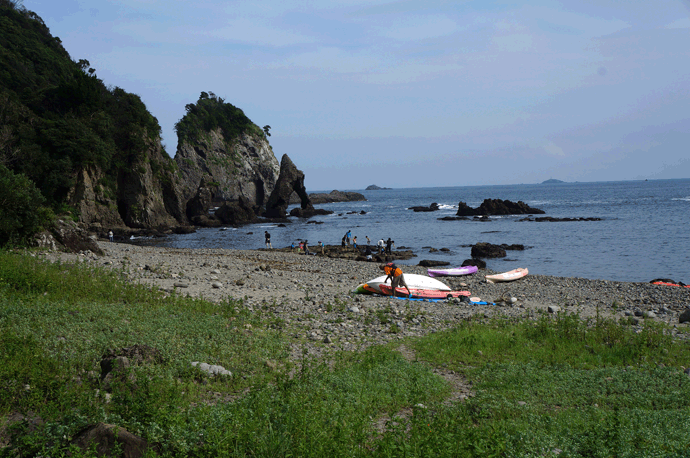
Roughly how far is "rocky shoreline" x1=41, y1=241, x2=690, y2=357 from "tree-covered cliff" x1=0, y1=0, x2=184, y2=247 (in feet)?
88.2

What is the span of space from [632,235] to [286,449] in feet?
170

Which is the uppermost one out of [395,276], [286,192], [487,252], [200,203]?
[286,192]

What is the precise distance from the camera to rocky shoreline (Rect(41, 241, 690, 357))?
11359 mm

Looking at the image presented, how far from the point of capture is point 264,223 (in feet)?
240

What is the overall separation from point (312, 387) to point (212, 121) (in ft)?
352

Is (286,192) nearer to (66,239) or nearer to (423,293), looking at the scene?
(66,239)

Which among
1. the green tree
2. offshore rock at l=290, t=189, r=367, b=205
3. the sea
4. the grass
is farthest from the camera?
offshore rock at l=290, t=189, r=367, b=205

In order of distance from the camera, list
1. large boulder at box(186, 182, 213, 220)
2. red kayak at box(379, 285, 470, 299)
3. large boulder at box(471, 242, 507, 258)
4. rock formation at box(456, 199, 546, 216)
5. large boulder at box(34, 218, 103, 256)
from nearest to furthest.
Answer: red kayak at box(379, 285, 470, 299) < large boulder at box(34, 218, 103, 256) < large boulder at box(471, 242, 507, 258) < large boulder at box(186, 182, 213, 220) < rock formation at box(456, 199, 546, 216)

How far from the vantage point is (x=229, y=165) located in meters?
105

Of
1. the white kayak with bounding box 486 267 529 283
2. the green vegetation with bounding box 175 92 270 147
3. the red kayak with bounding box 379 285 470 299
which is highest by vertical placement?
the green vegetation with bounding box 175 92 270 147

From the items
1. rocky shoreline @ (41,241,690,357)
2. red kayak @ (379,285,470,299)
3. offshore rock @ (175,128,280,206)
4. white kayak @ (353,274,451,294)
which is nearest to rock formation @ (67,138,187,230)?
offshore rock @ (175,128,280,206)

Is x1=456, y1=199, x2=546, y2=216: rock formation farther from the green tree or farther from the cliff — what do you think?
the green tree

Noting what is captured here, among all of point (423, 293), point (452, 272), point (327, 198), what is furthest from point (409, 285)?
point (327, 198)

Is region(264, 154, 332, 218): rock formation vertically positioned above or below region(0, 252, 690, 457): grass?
above
